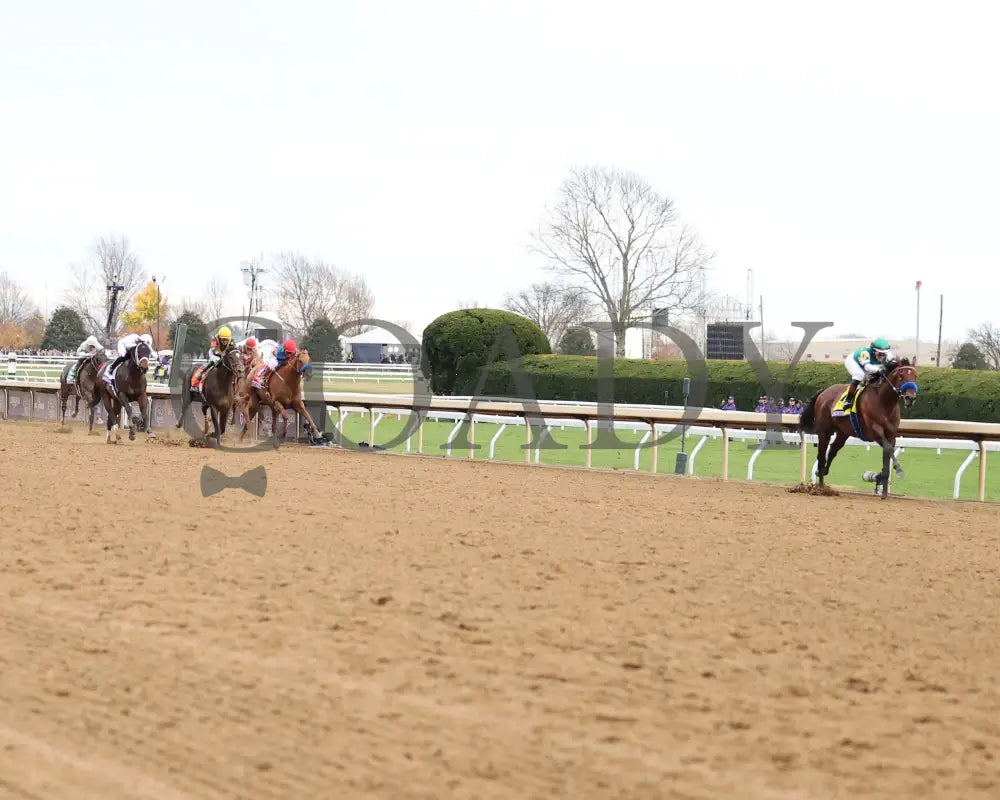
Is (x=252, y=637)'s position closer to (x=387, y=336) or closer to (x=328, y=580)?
(x=328, y=580)

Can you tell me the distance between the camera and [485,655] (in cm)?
514

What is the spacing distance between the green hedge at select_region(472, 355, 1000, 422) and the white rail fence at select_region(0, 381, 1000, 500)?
3.51ft

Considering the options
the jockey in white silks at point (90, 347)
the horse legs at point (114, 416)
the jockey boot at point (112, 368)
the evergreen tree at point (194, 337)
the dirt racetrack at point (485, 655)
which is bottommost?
the dirt racetrack at point (485, 655)

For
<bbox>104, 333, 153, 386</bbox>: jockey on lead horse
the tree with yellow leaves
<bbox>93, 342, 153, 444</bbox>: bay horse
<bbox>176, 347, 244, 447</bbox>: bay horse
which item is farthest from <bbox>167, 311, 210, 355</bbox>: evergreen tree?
the tree with yellow leaves

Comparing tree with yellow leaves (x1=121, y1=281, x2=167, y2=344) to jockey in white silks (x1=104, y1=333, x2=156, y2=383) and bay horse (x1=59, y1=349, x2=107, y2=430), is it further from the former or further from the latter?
jockey in white silks (x1=104, y1=333, x2=156, y2=383)

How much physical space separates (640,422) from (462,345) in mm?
9469

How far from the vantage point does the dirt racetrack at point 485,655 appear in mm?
3812

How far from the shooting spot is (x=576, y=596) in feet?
20.9

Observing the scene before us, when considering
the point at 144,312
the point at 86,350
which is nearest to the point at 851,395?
the point at 86,350

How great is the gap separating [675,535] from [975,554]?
2.00m

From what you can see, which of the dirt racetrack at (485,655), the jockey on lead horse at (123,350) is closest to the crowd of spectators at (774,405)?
the jockey on lead horse at (123,350)

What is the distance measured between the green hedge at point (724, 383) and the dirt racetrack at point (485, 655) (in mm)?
9566

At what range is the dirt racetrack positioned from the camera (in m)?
3.81

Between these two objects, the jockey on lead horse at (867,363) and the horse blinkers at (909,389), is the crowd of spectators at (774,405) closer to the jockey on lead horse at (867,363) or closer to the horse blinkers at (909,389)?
the jockey on lead horse at (867,363)
